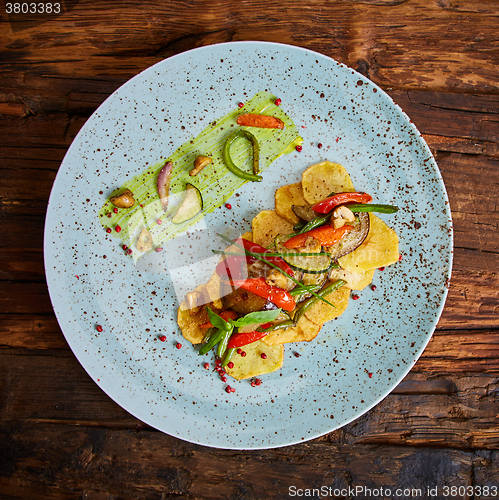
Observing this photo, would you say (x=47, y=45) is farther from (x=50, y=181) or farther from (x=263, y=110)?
(x=263, y=110)

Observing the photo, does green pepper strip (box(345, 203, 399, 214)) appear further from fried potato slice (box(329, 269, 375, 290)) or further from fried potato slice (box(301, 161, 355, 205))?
fried potato slice (box(329, 269, 375, 290))

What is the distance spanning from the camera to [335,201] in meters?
3.27

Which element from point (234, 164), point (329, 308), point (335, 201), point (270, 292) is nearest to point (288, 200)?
point (335, 201)

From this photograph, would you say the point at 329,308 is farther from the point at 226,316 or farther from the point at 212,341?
the point at 212,341

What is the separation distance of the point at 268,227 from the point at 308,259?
0.46 meters

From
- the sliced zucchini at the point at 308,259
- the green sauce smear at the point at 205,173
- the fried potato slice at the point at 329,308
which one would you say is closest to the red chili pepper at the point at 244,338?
the fried potato slice at the point at 329,308

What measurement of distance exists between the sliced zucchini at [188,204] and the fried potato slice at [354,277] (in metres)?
1.28

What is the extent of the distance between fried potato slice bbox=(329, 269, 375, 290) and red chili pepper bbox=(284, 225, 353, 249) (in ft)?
0.95

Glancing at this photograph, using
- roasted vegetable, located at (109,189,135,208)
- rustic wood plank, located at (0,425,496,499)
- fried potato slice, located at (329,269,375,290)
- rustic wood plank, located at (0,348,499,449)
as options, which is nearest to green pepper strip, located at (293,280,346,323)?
fried potato slice, located at (329,269,375,290)

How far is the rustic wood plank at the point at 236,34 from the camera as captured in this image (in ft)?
11.8

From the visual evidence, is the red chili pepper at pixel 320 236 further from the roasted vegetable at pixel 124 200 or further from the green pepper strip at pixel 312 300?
the roasted vegetable at pixel 124 200

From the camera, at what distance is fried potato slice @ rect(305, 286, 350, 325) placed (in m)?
3.42

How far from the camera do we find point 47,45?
3617 millimetres

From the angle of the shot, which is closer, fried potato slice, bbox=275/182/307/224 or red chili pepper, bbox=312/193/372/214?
red chili pepper, bbox=312/193/372/214
